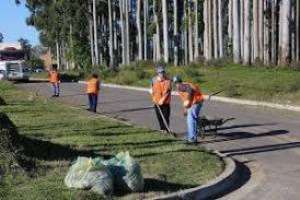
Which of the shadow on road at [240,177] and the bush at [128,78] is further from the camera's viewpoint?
the bush at [128,78]

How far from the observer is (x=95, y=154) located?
14.4m

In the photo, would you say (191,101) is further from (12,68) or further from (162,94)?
(12,68)

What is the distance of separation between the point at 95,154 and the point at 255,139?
585cm

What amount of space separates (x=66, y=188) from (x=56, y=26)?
9076 centimetres

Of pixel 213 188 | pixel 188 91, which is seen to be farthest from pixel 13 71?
pixel 213 188

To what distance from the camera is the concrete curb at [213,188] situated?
423 inches

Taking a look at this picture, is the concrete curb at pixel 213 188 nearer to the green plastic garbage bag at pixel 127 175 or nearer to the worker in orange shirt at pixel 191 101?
the green plastic garbage bag at pixel 127 175

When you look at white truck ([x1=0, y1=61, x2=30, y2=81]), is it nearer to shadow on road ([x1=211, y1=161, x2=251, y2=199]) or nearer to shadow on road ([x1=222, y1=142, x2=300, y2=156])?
shadow on road ([x1=222, y1=142, x2=300, y2=156])

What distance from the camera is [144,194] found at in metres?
10.7

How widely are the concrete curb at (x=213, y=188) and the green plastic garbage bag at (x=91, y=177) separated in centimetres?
70

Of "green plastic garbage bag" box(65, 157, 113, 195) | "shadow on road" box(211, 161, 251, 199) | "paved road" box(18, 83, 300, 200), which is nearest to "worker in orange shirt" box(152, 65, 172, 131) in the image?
"paved road" box(18, 83, 300, 200)

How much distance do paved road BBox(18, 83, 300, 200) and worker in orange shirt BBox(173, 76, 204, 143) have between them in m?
0.44

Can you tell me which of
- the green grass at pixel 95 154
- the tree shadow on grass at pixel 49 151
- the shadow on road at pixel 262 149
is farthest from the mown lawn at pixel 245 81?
the tree shadow on grass at pixel 49 151

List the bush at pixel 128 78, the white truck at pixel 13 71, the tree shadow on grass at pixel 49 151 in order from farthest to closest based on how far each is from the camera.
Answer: the white truck at pixel 13 71, the bush at pixel 128 78, the tree shadow on grass at pixel 49 151
